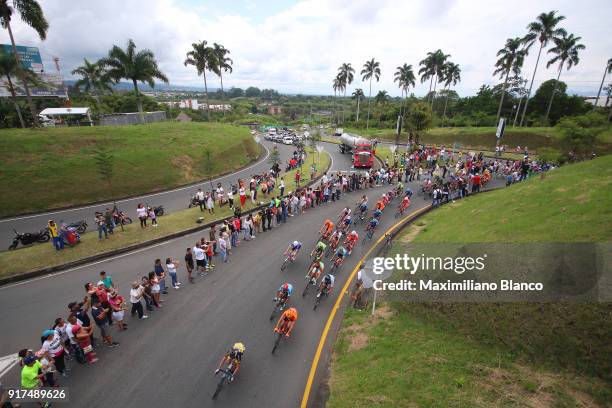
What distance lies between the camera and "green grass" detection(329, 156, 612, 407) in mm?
6430

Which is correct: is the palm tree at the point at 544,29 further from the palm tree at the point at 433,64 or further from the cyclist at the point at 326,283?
the cyclist at the point at 326,283

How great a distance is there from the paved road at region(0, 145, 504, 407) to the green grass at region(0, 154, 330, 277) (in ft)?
3.04

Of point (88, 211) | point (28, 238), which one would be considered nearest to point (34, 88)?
point (88, 211)

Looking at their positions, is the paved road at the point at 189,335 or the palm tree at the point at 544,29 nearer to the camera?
the paved road at the point at 189,335

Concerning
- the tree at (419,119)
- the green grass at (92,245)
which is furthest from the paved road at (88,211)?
the tree at (419,119)

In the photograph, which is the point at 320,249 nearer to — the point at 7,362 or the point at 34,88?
the point at 7,362

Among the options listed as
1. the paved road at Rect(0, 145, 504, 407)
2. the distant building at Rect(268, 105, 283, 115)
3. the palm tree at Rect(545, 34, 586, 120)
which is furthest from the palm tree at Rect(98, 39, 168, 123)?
the distant building at Rect(268, 105, 283, 115)

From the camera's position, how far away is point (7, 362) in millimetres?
8289

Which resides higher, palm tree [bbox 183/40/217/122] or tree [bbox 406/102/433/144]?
palm tree [bbox 183/40/217/122]

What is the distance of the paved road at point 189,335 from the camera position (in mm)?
7461

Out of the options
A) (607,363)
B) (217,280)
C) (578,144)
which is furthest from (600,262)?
(578,144)

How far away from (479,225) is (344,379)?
1075cm

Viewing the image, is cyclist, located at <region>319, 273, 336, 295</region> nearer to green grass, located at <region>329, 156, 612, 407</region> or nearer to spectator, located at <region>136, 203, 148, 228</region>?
green grass, located at <region>329, 156, 612, 407</region>

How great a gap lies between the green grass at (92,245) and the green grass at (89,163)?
29.0 feet
